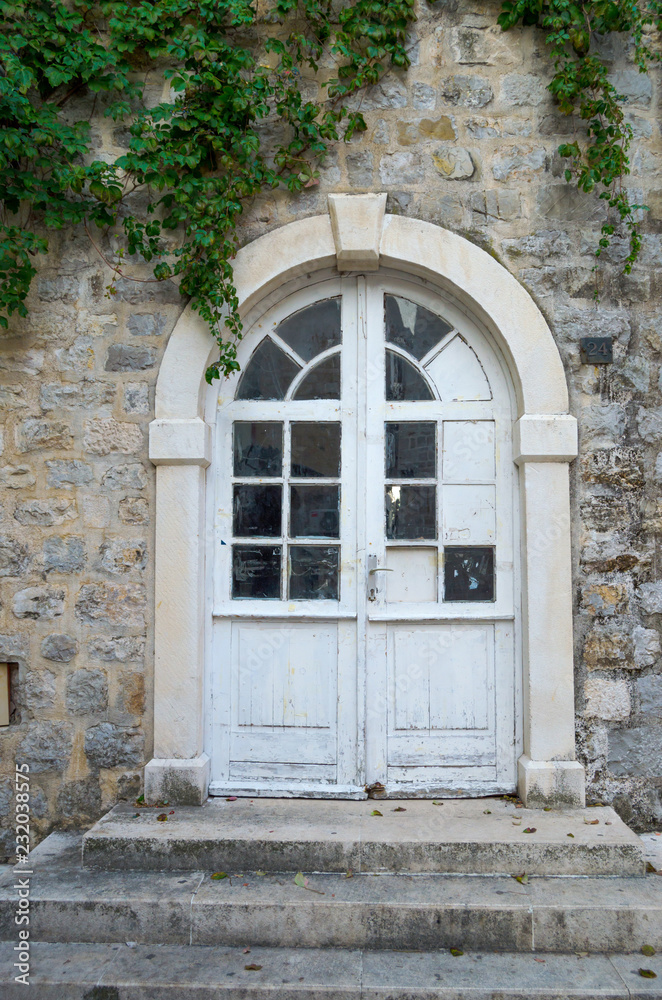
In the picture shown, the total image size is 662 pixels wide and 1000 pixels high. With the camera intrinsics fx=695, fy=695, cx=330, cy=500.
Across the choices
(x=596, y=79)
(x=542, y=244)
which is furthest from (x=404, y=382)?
(x=596, y=79)

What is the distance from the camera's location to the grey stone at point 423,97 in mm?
3260

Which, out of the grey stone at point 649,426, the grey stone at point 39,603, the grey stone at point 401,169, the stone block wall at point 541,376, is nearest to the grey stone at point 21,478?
the stone block wall at point 541,376

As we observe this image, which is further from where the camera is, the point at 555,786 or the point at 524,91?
the point at 524,91

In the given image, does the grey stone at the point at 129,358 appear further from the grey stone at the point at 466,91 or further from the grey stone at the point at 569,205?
the grey stone at the point at 569,205

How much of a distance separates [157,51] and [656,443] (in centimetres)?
289

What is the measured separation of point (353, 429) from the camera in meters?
3.32

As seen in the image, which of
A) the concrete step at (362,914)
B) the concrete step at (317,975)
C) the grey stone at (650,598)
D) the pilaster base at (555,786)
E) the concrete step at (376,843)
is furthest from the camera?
the grey stone at (650,598)

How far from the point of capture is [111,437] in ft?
10.6

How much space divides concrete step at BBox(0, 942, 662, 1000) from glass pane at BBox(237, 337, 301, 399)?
2.31m

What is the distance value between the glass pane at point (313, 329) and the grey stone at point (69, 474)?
1126 mm

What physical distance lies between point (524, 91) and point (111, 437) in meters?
2.52

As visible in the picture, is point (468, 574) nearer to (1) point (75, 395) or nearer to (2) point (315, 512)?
(2) point (315, 512)

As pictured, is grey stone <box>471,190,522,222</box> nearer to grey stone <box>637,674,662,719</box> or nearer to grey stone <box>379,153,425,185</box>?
grey stone <box>379,153,425,185</box>

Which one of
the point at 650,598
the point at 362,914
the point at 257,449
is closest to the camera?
the point at 362,914
